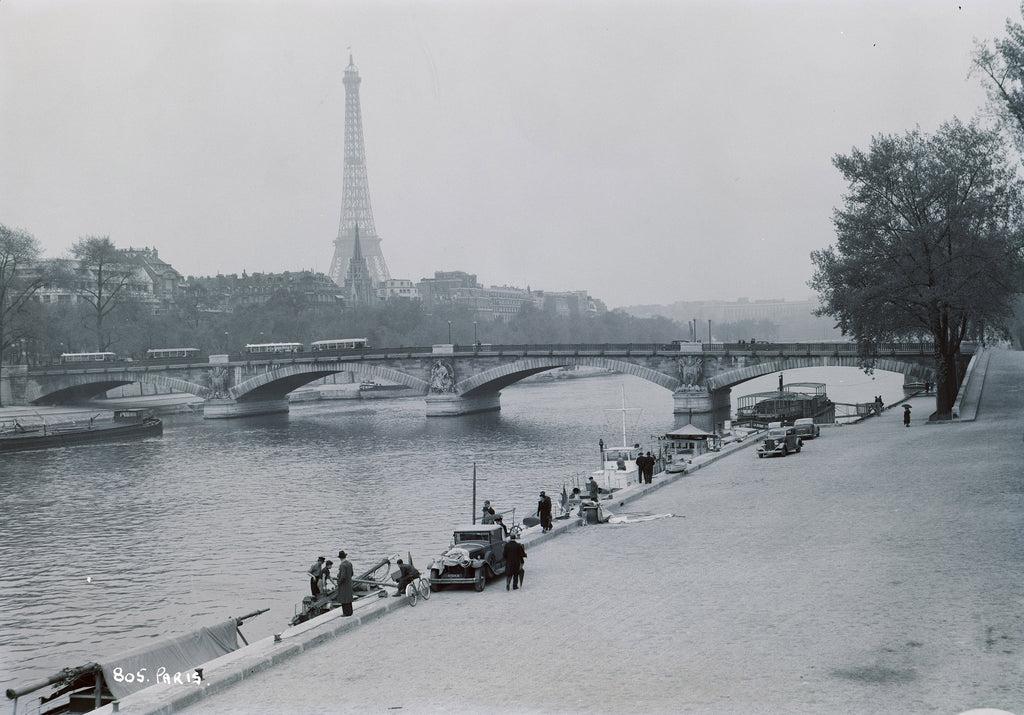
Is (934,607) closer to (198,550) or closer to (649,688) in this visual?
(649,688)

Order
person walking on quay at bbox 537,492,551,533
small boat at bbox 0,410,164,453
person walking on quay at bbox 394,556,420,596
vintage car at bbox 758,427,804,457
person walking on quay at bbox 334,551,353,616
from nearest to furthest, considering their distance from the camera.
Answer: person walking on quay at bbox 334,551,353,616, person walking on quay at bbox 394,556,420,596, person walking on quay at bbox 537,492,551,533, vintage car at bbox 758,427,804,457, small boat at bbox 0,410,164,453

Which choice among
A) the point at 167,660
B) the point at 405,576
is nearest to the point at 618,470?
the point at 405,576

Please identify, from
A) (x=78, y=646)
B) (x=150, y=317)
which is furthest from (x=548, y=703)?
(x=150, y=317)

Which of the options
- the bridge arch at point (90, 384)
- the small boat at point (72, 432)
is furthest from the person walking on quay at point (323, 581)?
the bridge arch at point (90, 384)

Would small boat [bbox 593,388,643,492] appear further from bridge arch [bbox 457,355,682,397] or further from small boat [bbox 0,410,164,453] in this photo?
small boat [bbox 0,410,164,453]

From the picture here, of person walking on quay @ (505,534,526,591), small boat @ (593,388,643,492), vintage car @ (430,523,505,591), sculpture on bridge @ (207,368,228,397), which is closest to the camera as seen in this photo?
person walking on quay @ (505,534,526,591)

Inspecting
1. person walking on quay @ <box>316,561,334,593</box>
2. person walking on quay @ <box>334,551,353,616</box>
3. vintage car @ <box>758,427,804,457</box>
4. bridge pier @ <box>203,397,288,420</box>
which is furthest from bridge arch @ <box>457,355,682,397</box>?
person walking on quay @ <box>334,551,353,616</box>
